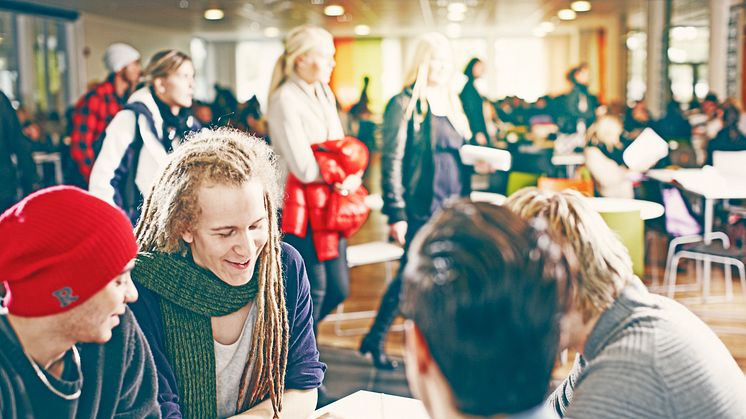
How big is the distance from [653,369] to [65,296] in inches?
34.0

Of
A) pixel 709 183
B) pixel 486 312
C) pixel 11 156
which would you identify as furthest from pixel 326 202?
pixel 709 183

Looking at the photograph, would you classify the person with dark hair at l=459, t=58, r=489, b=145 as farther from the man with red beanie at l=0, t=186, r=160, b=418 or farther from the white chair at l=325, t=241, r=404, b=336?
the man with red beanie at l=0, t=186, r=160, b=418

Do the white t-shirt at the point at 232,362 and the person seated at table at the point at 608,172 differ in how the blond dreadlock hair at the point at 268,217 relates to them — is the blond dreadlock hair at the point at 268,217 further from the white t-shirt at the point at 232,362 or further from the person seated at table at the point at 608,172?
the person seated at table at the point at 608,172

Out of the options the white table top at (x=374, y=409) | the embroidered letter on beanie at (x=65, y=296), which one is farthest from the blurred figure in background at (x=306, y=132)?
the embroidered letter on beanie at (x=65, y=296)

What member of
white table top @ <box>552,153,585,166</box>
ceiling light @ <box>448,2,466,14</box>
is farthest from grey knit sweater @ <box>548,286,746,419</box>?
ceiling light @ <box>448,2,466,14</box>

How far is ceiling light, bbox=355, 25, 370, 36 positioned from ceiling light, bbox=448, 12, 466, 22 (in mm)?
3132

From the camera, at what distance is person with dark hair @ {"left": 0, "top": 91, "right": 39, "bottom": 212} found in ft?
13.7

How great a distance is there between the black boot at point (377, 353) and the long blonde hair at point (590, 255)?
9.43 ft

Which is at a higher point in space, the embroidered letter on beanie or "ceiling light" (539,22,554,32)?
"ceiling light" (539,22,554,32)

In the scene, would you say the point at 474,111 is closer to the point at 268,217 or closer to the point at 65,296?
the point at 268,217

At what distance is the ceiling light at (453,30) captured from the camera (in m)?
21.5

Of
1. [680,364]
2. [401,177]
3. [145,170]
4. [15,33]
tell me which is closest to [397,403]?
[680,364]

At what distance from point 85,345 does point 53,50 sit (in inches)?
666

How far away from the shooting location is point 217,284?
1.65 m
